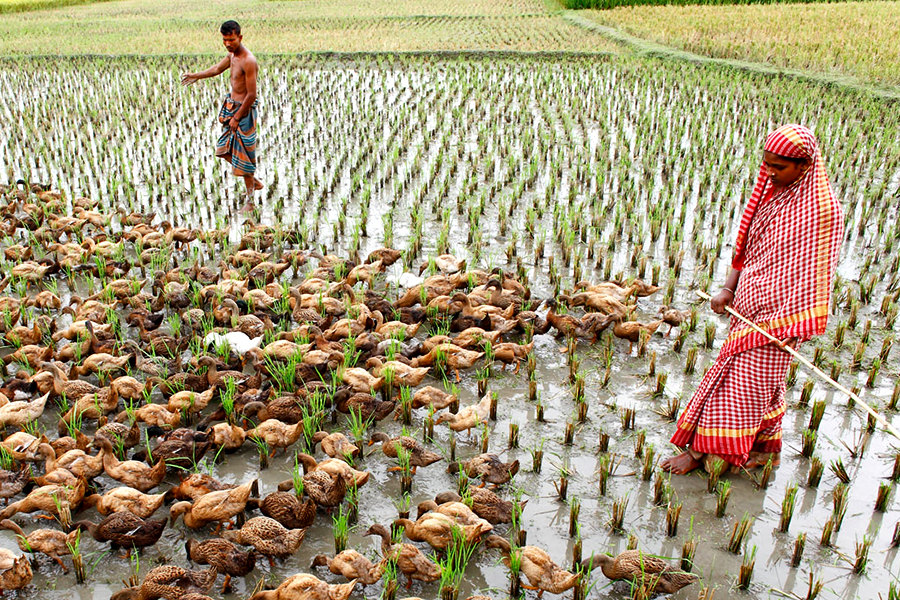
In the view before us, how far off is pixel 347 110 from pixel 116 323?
6.36 meters

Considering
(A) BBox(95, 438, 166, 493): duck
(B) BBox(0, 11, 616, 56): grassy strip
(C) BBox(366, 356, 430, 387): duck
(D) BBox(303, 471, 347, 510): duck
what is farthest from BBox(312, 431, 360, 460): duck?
(B) BBox(0, 11, 616, 56): grassy strip

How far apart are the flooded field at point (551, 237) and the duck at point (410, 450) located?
0.13 metres

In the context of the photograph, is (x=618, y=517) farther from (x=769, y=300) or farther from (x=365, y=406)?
(x=365, y=406)

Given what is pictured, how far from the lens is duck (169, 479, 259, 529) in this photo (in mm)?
3012

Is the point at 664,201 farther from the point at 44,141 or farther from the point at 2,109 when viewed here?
the point at 2,109

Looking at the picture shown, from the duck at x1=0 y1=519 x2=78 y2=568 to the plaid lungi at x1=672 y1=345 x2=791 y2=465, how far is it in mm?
2711

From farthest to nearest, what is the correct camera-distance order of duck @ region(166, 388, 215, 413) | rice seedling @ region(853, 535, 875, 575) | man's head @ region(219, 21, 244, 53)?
man's head @ region(219, 21, 244, 53)
duck @ region(166, 388, 215, 413)
rice seedling @ region(853, 535, 875, 575)

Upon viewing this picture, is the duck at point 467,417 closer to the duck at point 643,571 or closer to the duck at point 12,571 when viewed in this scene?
the duck at point 643,571

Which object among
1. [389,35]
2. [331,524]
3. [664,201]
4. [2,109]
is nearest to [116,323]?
[331,524]

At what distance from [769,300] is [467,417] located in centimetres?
153

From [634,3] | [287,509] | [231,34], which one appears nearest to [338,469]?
[287,509]

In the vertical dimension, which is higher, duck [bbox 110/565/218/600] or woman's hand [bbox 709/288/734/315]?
woman's hand [bbox 709/288/734/315]

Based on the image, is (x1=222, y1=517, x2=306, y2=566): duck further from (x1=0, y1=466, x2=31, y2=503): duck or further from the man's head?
the man's head

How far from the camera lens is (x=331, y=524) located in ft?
10.5
